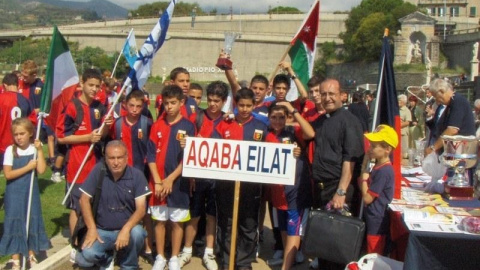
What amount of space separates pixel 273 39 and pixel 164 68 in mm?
14535

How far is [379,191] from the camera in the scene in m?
5.61

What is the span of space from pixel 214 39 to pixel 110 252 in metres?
78.6

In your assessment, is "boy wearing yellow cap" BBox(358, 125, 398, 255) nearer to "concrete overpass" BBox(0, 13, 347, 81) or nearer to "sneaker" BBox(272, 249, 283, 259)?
"sneaker" BBox(272, 249, 283, 259)

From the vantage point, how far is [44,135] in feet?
40.0

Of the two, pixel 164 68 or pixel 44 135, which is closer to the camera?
pixel 44 135

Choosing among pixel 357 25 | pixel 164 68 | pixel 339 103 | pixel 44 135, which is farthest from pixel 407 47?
pixel 339 103

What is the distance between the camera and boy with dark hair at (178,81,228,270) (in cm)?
655

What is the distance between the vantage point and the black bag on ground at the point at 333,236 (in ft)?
18.0

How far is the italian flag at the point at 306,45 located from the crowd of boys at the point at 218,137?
76 cm

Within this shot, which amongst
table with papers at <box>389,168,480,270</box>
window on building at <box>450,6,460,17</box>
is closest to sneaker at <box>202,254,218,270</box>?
table with papers at <box>389,168,480,270</box>

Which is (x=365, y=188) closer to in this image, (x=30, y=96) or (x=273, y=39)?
(x=30, y=96)

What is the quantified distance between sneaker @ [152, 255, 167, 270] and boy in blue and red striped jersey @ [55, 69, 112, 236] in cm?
99

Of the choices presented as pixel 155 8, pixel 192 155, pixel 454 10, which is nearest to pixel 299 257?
pixel 192 155

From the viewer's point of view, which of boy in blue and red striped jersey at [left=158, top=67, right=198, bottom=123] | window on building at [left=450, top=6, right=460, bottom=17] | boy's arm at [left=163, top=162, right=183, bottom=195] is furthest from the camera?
window on building at [left=450, top=6, right=460, bottom=17]
